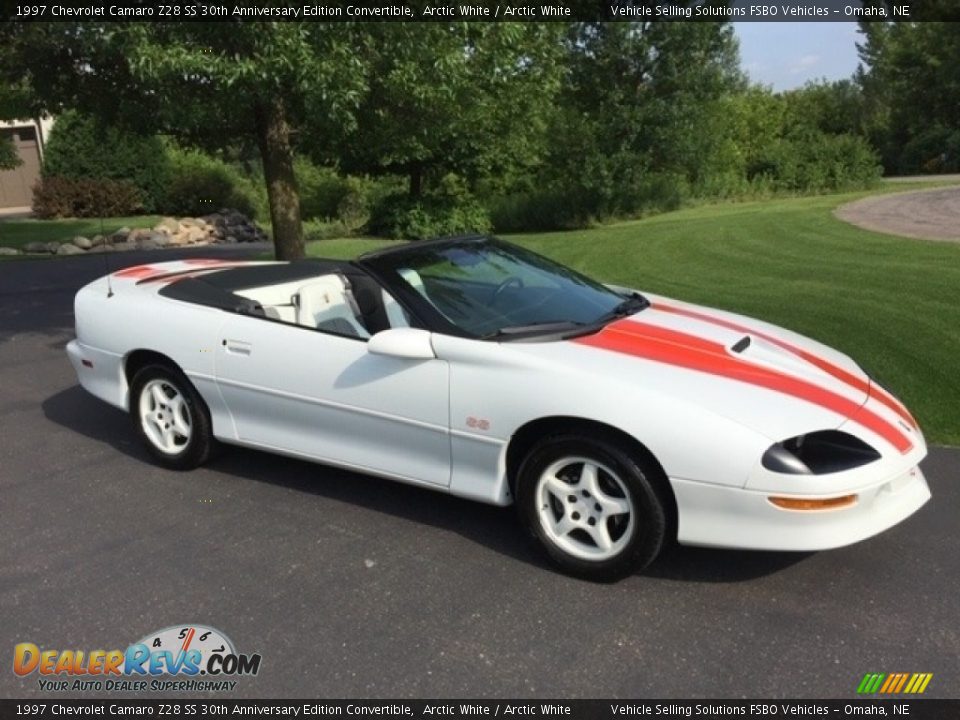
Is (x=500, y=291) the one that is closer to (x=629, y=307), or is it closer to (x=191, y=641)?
(x=629, y=307)

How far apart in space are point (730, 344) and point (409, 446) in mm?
1525

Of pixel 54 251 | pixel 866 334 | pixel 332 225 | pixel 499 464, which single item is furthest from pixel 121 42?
pixel 332 225

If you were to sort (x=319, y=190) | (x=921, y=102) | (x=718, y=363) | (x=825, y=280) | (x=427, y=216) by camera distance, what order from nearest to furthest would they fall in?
(x=718, y=363) < (x=825, y=280) < (x=427, y=216) < (x=319, y=190) < (x=921, y=102)

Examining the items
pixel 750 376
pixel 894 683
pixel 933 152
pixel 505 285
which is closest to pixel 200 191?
pixel 505 285

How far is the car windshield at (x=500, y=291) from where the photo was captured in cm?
390

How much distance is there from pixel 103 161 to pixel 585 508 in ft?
92.4

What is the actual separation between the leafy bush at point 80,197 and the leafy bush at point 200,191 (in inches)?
Answer: 51.2

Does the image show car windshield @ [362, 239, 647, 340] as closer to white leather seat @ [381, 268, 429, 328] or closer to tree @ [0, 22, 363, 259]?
white leather seat @ [381, 268, 429, 328]

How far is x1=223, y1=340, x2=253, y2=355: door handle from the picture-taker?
13.9 feet

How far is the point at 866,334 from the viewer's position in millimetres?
6949

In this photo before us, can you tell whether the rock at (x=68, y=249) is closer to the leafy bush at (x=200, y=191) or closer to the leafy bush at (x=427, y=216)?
the leafy bush at (x=200, y=191)

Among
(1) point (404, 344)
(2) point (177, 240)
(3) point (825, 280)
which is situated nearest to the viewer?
(1) point (404, 344)

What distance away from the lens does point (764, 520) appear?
3.08 metres

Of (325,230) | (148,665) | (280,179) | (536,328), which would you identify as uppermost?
(280,179)
